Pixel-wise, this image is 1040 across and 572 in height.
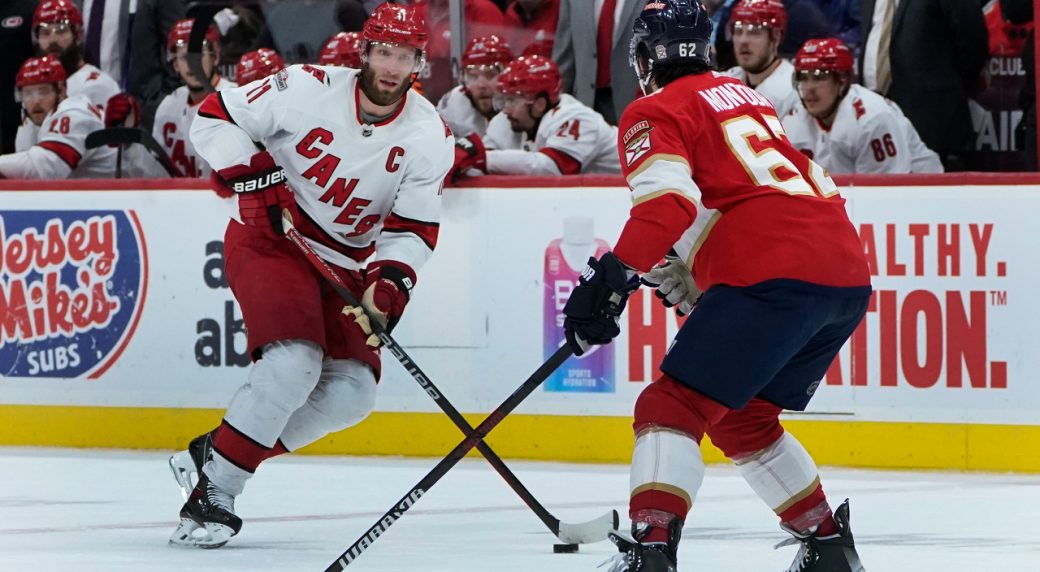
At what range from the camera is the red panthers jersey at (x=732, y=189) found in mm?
3180

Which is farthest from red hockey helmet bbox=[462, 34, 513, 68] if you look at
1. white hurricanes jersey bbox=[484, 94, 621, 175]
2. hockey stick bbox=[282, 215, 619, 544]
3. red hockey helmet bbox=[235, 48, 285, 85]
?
hockey stick bbox=[282, 215, 619, 544]

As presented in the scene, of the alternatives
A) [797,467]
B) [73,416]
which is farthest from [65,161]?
[797,467]

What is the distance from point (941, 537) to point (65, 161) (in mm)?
3789

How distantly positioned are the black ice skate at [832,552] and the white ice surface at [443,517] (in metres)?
0.31

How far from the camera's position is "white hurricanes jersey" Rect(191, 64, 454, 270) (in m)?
4.30

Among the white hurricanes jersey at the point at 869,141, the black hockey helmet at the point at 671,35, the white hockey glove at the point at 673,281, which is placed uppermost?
the black hockey helmet at the point at 671,35

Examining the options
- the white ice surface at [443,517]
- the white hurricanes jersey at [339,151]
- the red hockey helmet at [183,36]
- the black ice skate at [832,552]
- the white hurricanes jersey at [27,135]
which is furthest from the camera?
the red hockey helmet at [183,36]

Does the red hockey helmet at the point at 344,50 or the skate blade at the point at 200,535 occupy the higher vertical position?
the red hockey helmet at the point at 344,50

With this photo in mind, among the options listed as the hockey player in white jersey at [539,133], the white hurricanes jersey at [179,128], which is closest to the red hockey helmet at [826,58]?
A: the hockey player in white jersey at [539,133]

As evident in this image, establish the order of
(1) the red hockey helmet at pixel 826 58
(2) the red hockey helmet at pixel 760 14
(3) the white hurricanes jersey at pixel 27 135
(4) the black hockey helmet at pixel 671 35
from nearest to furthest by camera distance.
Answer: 1. (4) the black hockey helmet at pixel 671 35
2. (1) the red hockey helmet at pixel 826 58
3. (2) the red hockey helmet at pixel 760 14
4. (3) the white hurricanes jersey at pixel 27 135

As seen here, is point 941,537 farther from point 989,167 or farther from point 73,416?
point 73,416

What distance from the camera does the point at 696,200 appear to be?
124 inches

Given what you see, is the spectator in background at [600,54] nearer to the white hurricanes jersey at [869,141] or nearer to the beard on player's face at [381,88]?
the white hurricanes jersey at [869,141]

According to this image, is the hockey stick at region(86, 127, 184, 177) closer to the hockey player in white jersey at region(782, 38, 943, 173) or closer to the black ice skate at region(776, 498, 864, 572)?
the hockey player in white jersey at region(782, 38, 943, 173)
